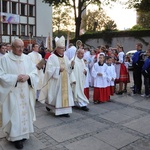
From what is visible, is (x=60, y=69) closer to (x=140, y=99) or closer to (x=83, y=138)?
(x=83, y=138)

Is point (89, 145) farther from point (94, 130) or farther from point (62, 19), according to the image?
point (62, 19)

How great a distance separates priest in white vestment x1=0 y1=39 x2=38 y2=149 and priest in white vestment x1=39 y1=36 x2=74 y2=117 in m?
1.76

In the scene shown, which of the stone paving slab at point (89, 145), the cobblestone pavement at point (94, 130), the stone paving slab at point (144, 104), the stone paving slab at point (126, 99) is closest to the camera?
the stone paving slab at point (89, 145)

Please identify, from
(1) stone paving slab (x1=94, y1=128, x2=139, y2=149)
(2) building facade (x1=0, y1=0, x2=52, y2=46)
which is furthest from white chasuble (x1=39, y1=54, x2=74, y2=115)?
(2) building facade (x1=0, y1=0, x2=52, y2=46)

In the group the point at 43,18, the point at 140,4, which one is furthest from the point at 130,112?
the point at 43,18

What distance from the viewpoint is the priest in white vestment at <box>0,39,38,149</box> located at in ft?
14.5

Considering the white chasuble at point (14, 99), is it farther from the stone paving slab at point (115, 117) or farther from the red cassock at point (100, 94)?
the red cassock at point (100, 94)

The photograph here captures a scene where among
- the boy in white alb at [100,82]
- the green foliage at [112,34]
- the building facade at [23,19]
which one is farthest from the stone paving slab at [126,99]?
the building facade at [23,19]

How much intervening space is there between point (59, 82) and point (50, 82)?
250 millimetres

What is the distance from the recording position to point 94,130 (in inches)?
216

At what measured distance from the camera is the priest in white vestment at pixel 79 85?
7234mm

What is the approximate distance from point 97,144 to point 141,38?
22.9 metres

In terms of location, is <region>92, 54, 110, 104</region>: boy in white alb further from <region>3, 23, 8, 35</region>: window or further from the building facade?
<region>3, 23, 8, 35</region>: window

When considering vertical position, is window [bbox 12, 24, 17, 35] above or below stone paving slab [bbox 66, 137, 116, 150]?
above
